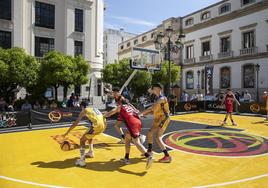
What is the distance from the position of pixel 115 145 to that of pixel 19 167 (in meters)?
3.58

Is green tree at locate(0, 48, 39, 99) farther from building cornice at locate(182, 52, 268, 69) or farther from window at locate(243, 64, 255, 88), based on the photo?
window at locate(243, 64, 255, 88)

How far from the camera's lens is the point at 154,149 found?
8609 millimetres

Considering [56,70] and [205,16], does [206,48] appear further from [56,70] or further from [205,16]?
[56,70]

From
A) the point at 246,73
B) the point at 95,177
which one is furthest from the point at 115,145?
the point at 246,73

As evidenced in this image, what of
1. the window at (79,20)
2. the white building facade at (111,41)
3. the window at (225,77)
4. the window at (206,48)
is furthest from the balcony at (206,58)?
the white building facade at (111,41)

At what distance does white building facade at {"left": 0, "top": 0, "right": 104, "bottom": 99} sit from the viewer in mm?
27625

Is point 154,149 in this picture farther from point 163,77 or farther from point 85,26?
point 85,26

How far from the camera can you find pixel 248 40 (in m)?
32.6

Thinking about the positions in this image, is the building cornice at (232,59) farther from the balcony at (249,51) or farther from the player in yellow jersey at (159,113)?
the player in yellow jersey at (159,113)

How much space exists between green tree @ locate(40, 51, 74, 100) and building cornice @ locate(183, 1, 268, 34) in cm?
2380

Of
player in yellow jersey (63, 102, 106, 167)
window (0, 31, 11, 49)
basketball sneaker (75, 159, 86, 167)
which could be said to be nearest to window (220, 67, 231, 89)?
window (0, 31, 11, 49)

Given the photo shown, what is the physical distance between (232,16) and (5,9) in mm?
28696

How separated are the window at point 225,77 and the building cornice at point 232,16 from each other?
708 cm

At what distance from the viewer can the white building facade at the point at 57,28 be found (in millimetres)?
27625
